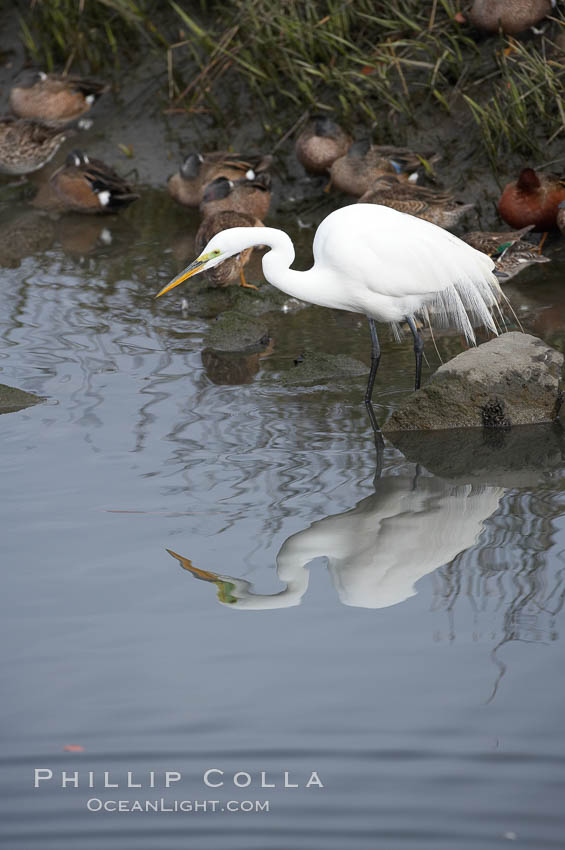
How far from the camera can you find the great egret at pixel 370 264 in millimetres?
5578

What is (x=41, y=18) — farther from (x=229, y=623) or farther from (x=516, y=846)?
(x=516, y=846)

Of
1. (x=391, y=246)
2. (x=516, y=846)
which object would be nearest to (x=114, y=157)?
(x=391, y=246)

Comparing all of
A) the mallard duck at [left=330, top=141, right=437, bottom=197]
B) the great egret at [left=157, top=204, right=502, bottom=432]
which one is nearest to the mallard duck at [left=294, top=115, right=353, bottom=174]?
the mallard duck at [left=330, top=141, right=437, bottom=197]

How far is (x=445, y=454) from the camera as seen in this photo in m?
5.42

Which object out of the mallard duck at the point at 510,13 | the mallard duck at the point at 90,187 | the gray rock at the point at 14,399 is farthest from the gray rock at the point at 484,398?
the mallard duck at the point at 90,187

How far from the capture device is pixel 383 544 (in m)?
4.52

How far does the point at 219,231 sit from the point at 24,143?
138 inches

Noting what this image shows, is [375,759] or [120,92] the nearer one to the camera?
[375,759]

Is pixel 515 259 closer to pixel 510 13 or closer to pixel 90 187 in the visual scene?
pixel 510 13

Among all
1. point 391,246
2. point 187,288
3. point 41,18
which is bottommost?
point 187,288

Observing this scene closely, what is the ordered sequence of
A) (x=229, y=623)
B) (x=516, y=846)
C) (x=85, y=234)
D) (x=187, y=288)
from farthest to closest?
(x=85, y=234)
(x=187, y=288)
(x=229, y=623)
(x=516, y=846)

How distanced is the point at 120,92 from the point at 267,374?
629 cm

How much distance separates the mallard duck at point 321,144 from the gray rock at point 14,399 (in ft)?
14.2

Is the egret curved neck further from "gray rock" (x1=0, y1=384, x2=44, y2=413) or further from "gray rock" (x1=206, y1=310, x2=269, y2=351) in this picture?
"gray rock" (x1=0, y1=384, x2=44, y2=413)
